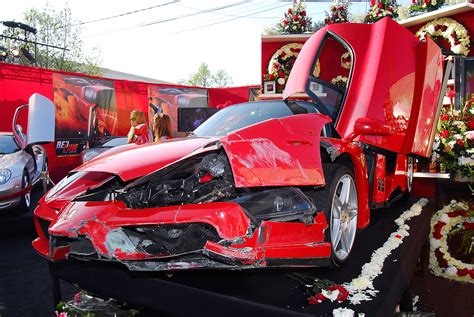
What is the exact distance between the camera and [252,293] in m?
2.08

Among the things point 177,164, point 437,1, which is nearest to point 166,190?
point 177,164

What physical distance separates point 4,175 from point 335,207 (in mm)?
4792

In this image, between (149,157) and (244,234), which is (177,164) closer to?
(149,157)

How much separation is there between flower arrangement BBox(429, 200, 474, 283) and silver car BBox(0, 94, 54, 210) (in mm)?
4306

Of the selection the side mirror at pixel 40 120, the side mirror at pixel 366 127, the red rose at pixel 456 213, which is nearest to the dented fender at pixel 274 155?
the side mirror at pixel 366 127

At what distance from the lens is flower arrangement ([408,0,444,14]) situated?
6.21 meters

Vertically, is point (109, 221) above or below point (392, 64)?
below

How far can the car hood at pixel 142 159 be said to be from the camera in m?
2.08

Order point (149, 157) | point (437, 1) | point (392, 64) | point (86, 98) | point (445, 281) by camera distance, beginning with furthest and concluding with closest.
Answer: point (86, 98) → point (437, 1) → point (445, 281) → point (392, 64) → point (149, 157)

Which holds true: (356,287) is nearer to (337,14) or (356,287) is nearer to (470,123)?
(470,123)

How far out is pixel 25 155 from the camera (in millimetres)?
6109

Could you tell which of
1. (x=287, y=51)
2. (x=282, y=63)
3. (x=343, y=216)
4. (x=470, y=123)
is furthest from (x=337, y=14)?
(x=343, y=216)

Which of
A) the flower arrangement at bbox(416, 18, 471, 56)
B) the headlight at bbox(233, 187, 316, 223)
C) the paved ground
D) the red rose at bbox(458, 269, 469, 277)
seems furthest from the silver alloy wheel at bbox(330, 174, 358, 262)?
the flower arrangement at bbox(416, 18, 471, 56)

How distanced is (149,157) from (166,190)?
0.70ft
